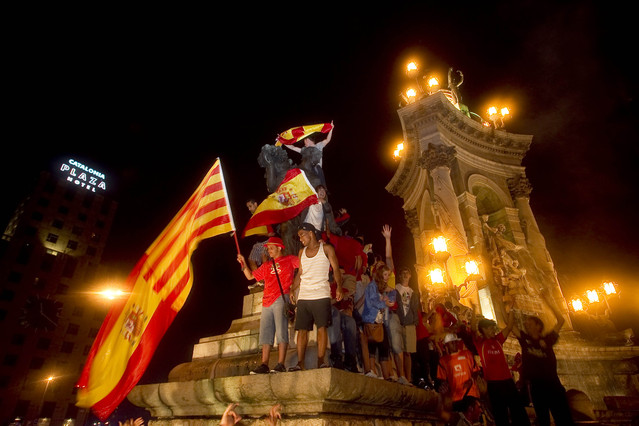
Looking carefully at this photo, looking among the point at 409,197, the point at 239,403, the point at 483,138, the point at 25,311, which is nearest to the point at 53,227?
the point at 25,311

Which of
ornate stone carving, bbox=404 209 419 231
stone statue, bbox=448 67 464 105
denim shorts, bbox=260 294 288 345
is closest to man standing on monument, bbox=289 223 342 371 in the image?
denim shorts, bbox=260 294 288 345

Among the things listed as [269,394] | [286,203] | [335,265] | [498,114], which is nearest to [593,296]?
[498,114]

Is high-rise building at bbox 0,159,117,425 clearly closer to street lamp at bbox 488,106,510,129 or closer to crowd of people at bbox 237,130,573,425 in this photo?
crowd of people at bbox 237,130,573,425

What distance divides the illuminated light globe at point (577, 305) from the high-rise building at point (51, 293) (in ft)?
170

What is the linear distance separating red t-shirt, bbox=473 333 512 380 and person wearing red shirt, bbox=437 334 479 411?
338 millimetres

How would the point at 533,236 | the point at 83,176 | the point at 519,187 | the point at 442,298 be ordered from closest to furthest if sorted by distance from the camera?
1. the point at 442,298
2. the point at 533,236
3. the point at 519,187
4. the point at 83,176

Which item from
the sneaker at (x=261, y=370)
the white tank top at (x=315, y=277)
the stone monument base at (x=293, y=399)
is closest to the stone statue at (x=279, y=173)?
the white tank top at (x=315, y=277)

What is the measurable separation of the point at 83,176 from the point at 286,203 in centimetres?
6369

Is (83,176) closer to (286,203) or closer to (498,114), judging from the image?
(498,114)

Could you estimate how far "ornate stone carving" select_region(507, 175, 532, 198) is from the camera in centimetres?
2338

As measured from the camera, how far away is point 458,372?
22.2 ft

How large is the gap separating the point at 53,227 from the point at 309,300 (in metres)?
59.9

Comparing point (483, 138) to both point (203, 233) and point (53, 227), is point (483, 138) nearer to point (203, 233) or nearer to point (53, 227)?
point (203, 233)

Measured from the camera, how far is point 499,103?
26094 mm
